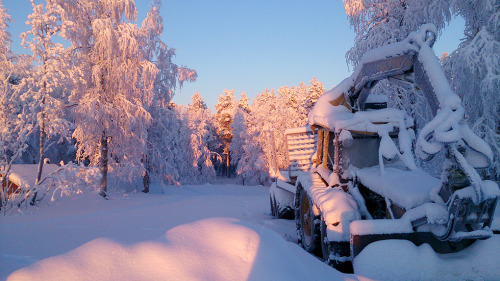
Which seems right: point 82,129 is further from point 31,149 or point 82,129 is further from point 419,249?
point 31,149

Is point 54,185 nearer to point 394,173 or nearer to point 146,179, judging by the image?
point 146,179

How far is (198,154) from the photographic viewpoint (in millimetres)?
39812

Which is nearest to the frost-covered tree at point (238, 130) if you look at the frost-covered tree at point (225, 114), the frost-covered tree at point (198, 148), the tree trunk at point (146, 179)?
the frost-covered tree at point (198, 148)

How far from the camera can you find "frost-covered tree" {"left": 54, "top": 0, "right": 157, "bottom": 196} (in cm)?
1498

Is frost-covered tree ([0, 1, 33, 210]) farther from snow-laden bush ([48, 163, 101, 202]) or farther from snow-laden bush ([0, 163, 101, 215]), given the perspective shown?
snow-laden bush ([48, 163, 101, 202])

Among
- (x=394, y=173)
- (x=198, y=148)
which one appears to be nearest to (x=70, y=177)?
(x=394, y=173)

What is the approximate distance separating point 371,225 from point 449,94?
171 cm

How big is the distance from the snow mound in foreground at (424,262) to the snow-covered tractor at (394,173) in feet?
0.36

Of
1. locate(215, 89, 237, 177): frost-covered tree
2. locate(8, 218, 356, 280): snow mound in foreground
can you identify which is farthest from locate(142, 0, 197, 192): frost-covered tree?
locate(215, 89, 237, 177): frost-covered tree

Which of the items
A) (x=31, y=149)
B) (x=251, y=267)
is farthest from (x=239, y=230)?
(x=31, y=149)

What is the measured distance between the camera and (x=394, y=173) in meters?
4.77

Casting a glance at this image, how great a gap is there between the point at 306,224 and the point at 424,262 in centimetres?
315

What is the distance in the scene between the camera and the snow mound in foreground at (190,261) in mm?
2684

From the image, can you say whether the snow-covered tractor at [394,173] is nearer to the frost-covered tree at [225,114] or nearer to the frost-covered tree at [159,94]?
the frost-covered tree at [159,94]
